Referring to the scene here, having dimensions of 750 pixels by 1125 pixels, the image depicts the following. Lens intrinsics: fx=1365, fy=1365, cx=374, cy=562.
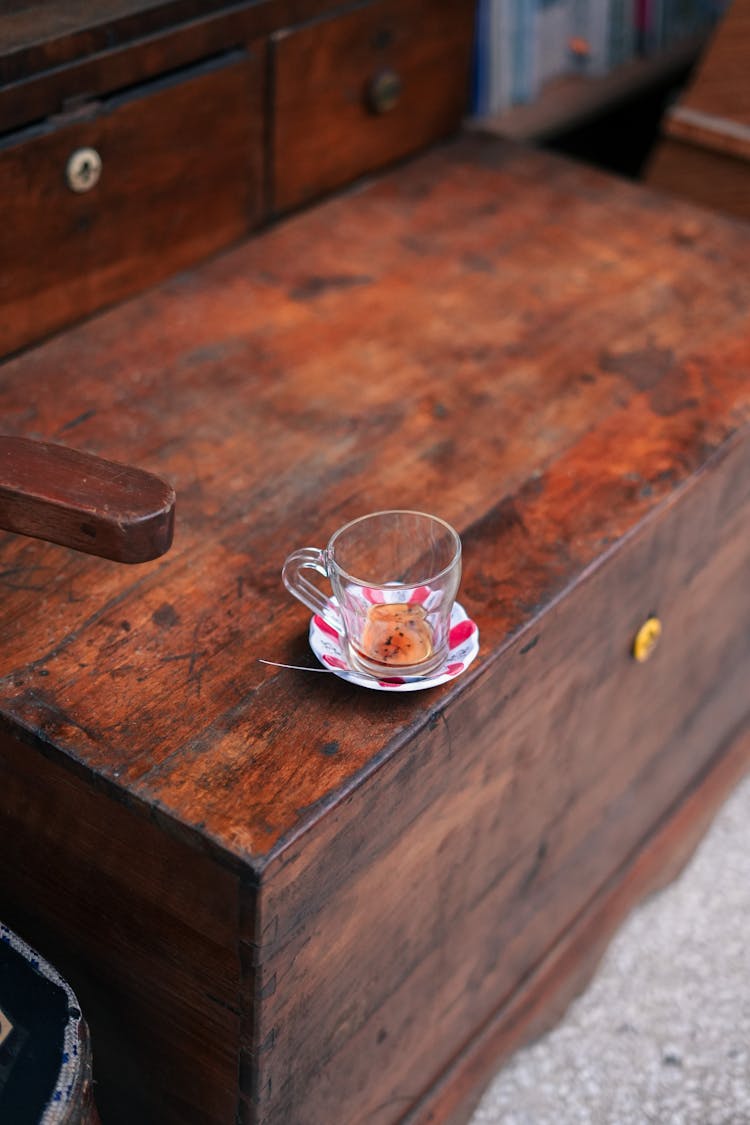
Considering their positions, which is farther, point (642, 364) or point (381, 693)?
point (642, 364)

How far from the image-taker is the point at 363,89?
1604mm

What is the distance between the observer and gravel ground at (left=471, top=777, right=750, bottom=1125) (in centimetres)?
141

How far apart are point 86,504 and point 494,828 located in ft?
1.61

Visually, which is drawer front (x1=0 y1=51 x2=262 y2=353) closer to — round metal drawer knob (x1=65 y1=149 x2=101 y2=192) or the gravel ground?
round metal drawer knob (x1=65 y1=149 x2=101 y2=192)

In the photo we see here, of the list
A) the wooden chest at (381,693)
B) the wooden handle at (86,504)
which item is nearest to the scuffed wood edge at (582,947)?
the wooden chest at (381,693)

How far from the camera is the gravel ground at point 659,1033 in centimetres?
141

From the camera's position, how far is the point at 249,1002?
929 millimetres

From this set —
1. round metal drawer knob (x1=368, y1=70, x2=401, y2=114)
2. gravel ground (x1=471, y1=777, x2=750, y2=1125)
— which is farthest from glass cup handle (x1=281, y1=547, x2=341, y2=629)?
round metal drawer knob (x1=368, y1=70, x2=401, y2=114)

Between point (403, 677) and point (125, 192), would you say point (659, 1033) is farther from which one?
point (125, 192)

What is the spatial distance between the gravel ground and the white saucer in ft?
2.12

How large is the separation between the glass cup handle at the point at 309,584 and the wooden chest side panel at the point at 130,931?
20 cm

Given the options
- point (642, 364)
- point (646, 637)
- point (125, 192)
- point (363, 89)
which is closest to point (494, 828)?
point (646, 637)

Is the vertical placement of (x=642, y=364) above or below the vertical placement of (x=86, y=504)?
below

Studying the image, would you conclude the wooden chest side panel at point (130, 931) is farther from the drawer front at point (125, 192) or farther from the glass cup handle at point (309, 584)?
the drawer front at point (125, 192)
